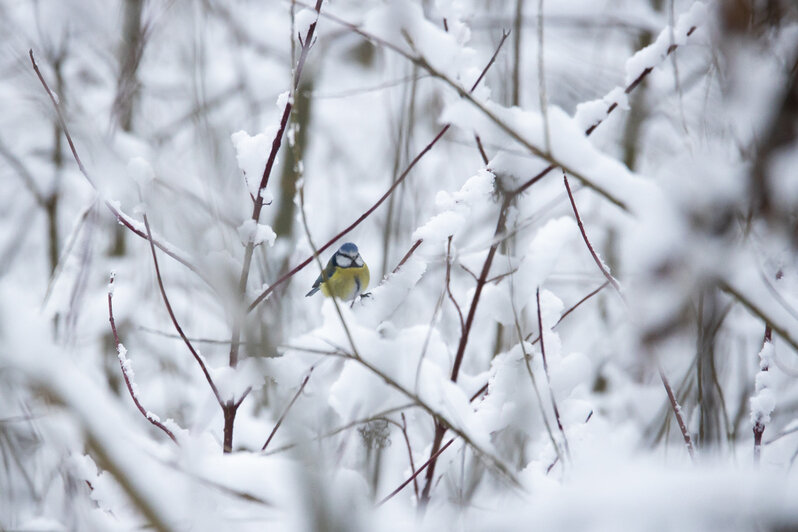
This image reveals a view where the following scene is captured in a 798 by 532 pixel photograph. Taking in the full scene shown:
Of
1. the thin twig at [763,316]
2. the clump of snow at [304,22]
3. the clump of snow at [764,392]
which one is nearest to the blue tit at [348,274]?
the clump of snow at [304,22]

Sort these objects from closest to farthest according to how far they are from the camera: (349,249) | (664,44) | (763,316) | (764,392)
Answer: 1. (763,316)
2. (664,44)
3. (764,392)
4. (349,249)

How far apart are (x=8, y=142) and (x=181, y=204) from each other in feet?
15.5

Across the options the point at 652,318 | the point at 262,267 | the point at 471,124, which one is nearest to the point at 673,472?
the point at 652,318

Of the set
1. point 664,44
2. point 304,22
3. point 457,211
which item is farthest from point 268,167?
point 664,44

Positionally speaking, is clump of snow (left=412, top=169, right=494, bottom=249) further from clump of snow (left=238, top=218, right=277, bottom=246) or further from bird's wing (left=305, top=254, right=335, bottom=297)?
bird's wing (left=305, top=254, right=335, bottom=297)

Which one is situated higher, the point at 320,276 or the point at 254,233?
the point at 320,276

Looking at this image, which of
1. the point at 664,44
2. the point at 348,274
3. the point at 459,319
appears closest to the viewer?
the point at 664,44

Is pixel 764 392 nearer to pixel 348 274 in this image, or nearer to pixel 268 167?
pixel 268 167

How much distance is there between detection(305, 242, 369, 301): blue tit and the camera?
3381 millimetres

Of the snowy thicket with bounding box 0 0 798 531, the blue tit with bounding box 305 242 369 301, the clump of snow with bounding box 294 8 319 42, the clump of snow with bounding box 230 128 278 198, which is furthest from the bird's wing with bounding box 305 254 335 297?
the clump of snow with bounding box 294 8 319 42

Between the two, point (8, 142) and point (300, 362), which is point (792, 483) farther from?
point (8, 142)

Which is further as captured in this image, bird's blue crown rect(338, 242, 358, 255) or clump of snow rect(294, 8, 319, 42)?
bird's blue crown rect(338, 242, 358, 255)

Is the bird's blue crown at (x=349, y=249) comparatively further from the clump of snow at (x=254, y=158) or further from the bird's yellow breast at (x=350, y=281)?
the clump of snow at (x=254, y=158)

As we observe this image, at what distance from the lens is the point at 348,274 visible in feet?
11.2
